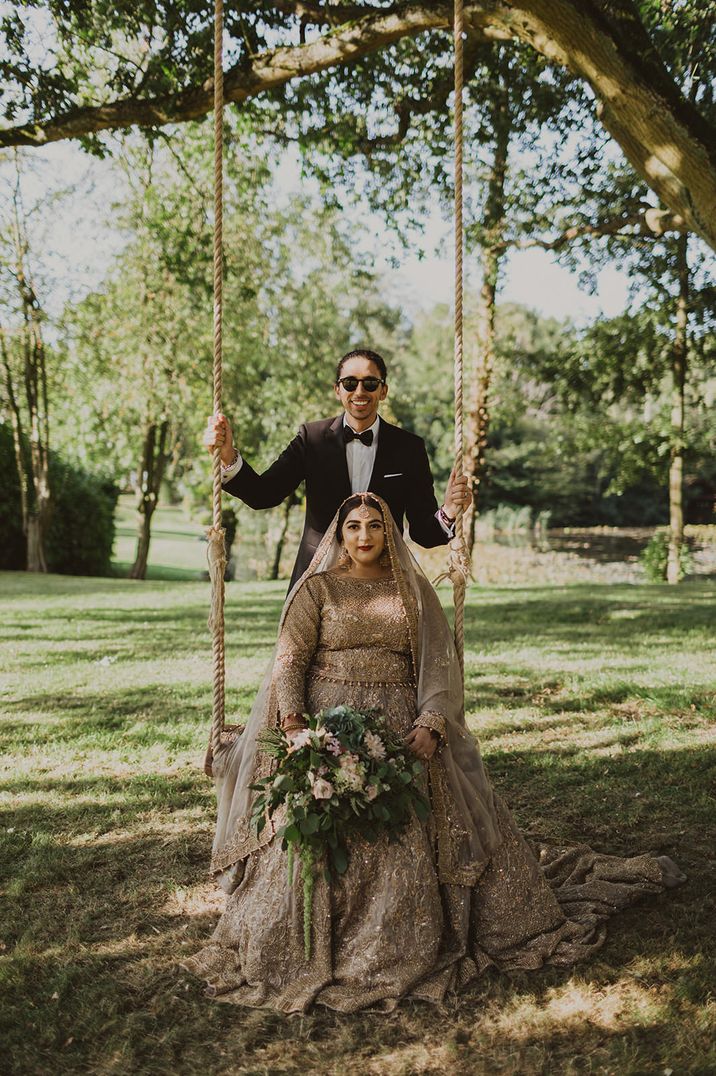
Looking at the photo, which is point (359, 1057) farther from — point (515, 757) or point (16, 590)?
point (16, 590)

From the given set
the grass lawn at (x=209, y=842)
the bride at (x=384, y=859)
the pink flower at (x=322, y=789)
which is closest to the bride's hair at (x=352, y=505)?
the bride at (x=384, y=859)

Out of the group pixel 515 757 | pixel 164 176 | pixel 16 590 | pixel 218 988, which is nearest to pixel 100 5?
pixel 515 757

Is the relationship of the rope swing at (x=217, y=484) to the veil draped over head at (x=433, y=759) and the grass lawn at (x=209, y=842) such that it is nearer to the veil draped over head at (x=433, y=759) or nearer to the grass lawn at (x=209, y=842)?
the veil draped over head at (x=433, y=759)

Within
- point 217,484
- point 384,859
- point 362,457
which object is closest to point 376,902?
point 384,859

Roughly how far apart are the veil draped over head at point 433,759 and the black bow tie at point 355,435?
1.40 ft

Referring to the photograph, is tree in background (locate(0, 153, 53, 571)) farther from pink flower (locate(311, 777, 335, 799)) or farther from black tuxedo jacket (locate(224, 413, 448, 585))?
pink flower (locate(311, 777, 335, 799))

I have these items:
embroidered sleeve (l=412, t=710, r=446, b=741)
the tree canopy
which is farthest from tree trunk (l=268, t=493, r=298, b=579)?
embroidered sleeve (l=412, t=710, r=446, b=741)

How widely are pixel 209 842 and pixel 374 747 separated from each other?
157cm

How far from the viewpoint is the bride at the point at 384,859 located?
3072 millimetres

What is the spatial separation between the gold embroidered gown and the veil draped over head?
0.09 feet

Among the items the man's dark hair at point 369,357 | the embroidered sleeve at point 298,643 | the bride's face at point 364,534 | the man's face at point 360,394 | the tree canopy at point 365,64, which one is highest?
the tree canopy at point 365,64

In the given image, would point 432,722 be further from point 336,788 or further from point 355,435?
point 355,435

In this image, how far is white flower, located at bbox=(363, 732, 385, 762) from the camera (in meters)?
3.04

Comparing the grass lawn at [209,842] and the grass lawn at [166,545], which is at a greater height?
the grass lawn at [166,545]
